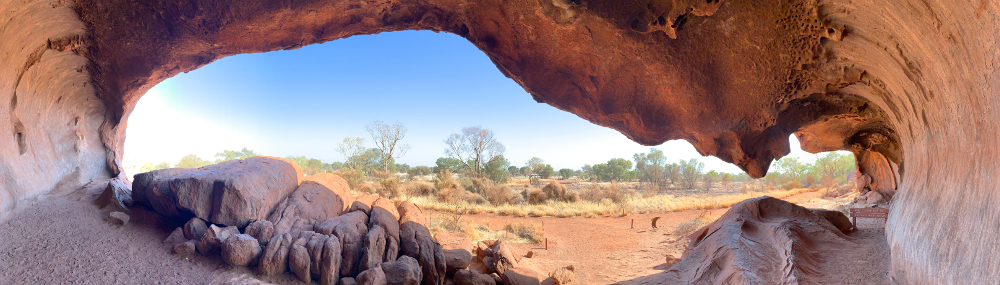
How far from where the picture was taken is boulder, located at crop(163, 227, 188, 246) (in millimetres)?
5531

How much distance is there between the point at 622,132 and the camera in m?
8.60

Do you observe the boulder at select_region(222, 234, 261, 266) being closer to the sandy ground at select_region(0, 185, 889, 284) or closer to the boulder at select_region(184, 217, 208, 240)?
the sandy ground at select_region(0, 185, 889, 284)

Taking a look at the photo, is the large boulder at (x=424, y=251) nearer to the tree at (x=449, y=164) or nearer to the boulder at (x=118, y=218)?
the boulder at (x=118, y=218)

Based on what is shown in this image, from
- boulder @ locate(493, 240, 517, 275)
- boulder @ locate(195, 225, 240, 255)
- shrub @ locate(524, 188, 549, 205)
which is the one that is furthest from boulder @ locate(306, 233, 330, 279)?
shrub @ locate(524, 188, 549, 205)

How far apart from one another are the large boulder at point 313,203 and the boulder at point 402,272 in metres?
1.62

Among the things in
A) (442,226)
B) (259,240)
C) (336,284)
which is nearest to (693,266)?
(336,284)

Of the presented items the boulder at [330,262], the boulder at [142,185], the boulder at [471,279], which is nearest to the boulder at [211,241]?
the boulder at [330,262]

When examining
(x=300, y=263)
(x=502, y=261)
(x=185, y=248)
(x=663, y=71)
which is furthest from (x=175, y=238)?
(x=663, y=71)

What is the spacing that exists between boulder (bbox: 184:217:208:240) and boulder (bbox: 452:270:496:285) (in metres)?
3.74

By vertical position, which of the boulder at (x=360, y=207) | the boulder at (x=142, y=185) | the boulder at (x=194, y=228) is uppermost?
the boulder at (x=142, y=185)

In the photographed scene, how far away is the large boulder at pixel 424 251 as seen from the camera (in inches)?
246

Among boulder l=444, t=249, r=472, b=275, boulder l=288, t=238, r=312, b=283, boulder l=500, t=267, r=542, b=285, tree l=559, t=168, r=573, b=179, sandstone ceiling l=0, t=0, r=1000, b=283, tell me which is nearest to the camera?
sandstone ceiling l=0, t=0, r=1000, b=283

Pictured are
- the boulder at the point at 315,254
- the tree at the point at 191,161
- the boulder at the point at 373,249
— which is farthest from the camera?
the tree at the point at 191,161

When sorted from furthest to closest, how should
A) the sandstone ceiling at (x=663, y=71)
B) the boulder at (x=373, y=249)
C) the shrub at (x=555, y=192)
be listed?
1. the shrub at (x=555, y=192)
2. the boulder at (x=373, y=249)
3. the sandstone ceiling at (x=663, y=71)
